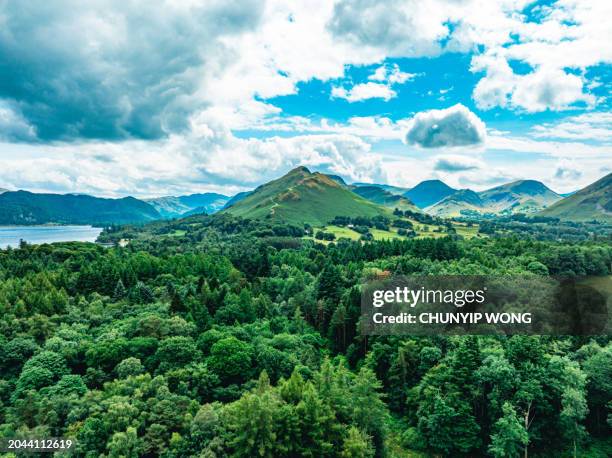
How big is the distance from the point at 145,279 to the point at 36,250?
180 feet

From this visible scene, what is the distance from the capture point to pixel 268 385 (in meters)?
41.1

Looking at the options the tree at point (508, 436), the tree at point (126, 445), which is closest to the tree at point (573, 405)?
the tree at point (508, 436)

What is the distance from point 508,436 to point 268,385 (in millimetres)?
25936

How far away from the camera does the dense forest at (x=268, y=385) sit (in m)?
34.9

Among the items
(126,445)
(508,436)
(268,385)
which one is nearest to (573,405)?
(508,436)

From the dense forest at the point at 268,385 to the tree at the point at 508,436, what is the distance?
159mm

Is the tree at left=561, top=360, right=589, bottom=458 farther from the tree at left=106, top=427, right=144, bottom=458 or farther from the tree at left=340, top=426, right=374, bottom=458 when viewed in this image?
the tree at left=106, top=427, right=144, bottom=458

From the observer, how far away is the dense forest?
34.9 metres

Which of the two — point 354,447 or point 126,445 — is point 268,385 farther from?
point 126,445

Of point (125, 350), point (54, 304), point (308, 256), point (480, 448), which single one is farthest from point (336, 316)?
point (308, 256)

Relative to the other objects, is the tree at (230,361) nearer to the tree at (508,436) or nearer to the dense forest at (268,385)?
the dense forest at (268,385)

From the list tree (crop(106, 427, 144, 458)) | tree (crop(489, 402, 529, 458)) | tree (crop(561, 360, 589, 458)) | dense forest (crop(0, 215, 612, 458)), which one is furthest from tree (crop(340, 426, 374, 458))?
tree (crop(561, 360, 589, 458))

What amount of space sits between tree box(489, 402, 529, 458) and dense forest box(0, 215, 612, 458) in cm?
16

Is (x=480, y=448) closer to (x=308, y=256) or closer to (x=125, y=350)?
(x=125, y=350)
